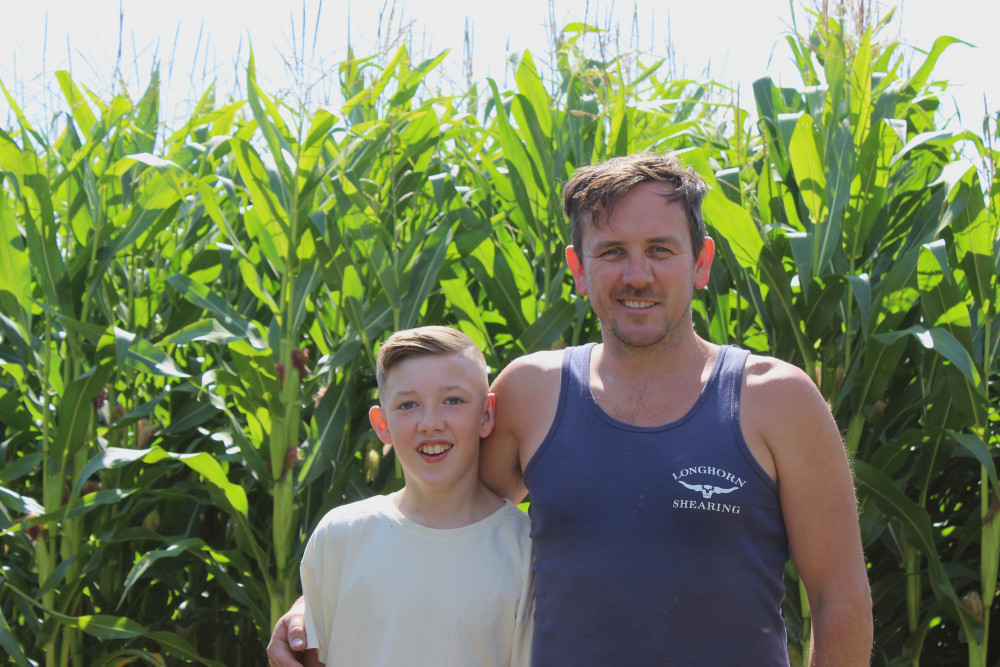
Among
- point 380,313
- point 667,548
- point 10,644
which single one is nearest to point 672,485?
point 667,548

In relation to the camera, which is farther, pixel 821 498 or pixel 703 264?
pixel 703 264

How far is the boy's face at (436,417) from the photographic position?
1886 mm

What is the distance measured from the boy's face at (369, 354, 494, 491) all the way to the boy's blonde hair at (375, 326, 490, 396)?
1 cm

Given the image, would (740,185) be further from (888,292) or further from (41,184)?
(41,184)

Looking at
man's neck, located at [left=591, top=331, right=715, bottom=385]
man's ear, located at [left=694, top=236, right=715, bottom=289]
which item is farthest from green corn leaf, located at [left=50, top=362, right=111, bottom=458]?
man's ear, located at [left=694, top=236, right=715, bottom=289]

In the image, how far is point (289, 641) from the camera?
6.33 feet

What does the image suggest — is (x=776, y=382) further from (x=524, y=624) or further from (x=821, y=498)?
(x=524, y=624)

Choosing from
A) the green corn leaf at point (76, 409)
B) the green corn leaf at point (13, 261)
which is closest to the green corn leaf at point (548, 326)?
the green corn leaf at point (76, 409)

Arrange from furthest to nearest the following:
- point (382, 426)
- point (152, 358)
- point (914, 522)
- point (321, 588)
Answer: point (152, 358)
point (914, 522)
point (382, 426)
point (321, 588)

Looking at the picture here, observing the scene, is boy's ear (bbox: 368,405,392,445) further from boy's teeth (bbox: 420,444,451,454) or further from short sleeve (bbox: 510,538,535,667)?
short sleeve (bbox: 510,538,535,667)

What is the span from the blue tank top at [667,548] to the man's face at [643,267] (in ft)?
0.53

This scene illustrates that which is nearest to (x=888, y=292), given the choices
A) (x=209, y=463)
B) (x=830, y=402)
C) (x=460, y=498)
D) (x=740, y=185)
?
(x=830, y=402)

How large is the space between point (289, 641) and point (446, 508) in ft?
1.38

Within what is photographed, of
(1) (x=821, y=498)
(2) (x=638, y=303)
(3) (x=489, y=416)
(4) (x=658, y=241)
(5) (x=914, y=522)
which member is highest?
(4) (x=658, y=241)
